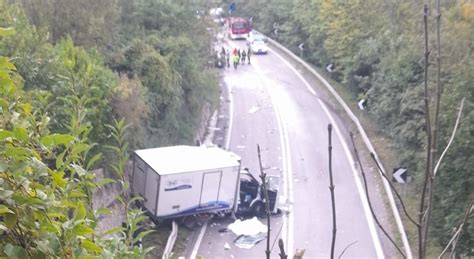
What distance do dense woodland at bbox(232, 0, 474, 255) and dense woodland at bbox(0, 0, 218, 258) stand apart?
21.5 ft

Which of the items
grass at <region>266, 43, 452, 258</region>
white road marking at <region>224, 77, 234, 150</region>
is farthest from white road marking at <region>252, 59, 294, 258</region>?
grass at <region>266, 43, 452, 258</region>

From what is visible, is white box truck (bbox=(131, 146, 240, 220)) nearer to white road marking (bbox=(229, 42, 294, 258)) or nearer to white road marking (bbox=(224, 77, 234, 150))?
white road marking (bbox=(229, 42, 294, 258))

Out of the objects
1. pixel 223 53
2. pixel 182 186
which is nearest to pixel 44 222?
pixel 182 186

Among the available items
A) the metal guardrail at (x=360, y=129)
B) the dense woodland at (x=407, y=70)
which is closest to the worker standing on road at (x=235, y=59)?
the metal guardrail at (x=360, y=129)

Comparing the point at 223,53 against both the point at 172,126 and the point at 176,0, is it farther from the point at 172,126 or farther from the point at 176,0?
the point at 172,126

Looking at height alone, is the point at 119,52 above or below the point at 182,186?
above

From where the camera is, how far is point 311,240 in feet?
55.0

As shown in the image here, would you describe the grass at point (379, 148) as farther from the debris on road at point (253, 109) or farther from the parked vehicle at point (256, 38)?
the parked vehicle at point (256, 38)

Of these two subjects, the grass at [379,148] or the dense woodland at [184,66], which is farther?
the grass at [379,148]

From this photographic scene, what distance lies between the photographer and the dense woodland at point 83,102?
1944 millimetres

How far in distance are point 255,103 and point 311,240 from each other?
1488 centimetres

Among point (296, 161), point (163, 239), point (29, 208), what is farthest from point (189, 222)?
point (29, 208)

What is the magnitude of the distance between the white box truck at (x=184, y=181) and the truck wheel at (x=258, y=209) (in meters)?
0.65

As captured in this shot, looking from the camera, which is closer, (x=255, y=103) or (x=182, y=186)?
(x=182, y=186)
